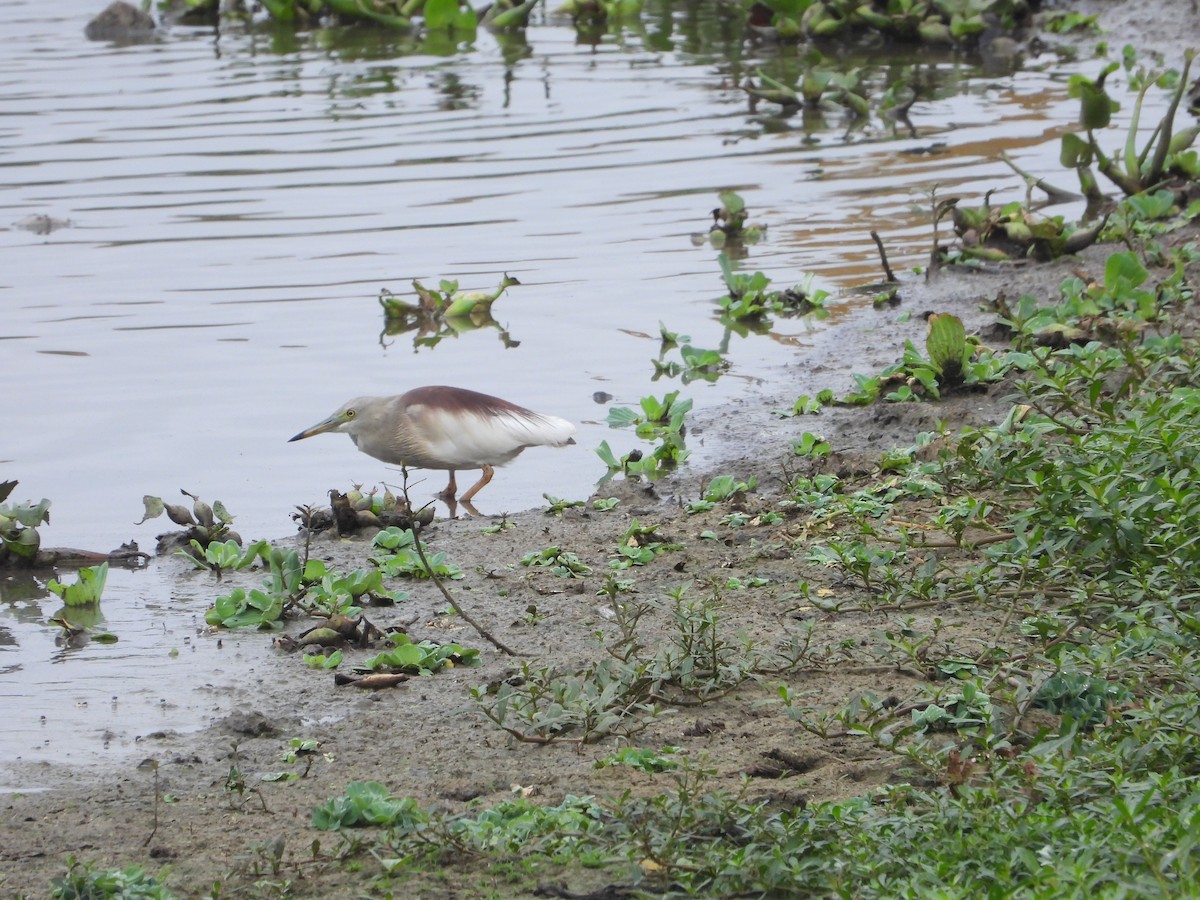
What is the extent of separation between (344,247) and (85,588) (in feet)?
17.5

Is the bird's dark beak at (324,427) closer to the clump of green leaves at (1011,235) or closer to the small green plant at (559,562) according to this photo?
the small green plant at (559,562)

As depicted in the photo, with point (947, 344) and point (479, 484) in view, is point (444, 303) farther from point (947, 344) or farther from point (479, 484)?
point (947, 344)

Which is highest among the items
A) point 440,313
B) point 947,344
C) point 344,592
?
point 947,344

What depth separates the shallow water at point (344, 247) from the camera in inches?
239

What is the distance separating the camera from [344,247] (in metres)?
9.84

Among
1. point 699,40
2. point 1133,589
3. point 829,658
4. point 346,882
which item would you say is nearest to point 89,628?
point 346,882

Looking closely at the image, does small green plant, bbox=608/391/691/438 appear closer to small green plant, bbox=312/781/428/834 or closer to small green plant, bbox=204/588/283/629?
small green plant, bbox=204/588/283/629

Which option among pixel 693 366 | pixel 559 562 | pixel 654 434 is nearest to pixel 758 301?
pixel 693 366

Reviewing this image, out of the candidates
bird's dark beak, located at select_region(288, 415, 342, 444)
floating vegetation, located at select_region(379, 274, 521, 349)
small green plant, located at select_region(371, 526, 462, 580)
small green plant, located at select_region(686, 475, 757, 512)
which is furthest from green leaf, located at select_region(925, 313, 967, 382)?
floating vegetation, located at select_region(379, 274, 521, 349)

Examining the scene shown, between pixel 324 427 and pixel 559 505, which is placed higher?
pixel 324 427

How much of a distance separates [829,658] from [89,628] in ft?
8.11

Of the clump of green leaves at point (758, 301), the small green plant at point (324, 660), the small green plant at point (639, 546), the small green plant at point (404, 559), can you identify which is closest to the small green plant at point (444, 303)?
the clump of green leaves at point (758, 301)

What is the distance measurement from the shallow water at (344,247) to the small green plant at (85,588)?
12 centimetres

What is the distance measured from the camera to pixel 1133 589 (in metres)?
3.69
